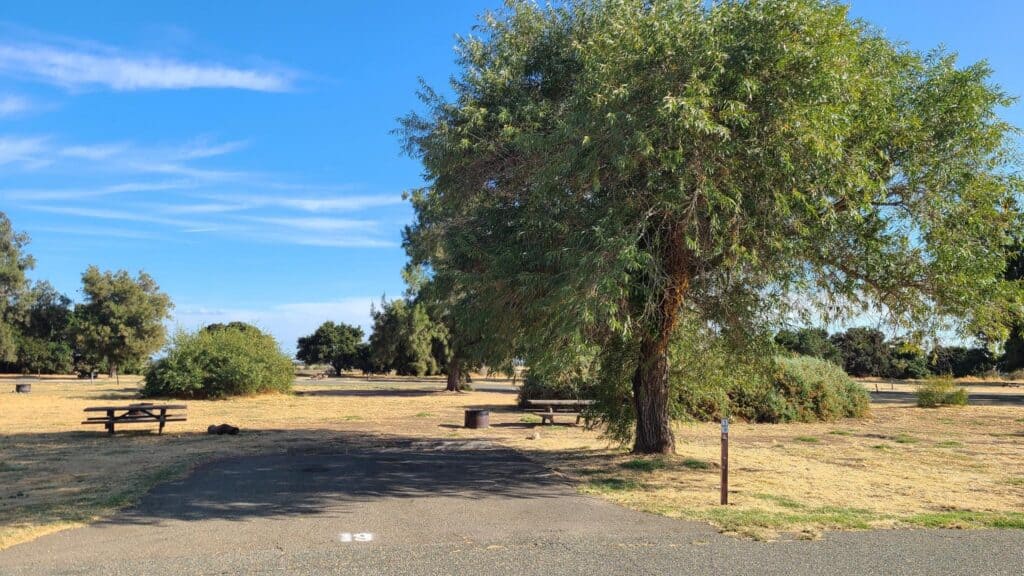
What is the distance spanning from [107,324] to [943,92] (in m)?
Answer: 61.2

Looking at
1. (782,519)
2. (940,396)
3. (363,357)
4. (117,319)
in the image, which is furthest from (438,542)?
(363,357)

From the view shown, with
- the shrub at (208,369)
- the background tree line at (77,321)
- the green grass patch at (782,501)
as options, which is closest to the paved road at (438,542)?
the green grass patch at (782,501)

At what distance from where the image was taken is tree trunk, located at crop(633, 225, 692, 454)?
1110 cm

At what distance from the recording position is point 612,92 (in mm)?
9359

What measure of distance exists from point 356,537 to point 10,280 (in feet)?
242

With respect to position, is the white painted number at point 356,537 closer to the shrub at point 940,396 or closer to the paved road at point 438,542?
the paved road at point 438,542

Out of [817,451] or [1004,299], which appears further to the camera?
[817,451]

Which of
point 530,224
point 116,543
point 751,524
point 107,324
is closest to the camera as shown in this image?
point 116,543

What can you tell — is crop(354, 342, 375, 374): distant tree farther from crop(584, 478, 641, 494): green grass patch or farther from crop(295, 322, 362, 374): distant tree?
crop(584, 478, 641, 494): green grass patch

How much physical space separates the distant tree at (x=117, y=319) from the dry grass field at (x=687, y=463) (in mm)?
34451

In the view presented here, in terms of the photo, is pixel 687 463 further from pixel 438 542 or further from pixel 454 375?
pixel 454 375

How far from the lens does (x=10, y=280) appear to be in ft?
218

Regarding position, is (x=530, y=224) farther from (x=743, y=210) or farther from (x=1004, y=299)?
(x=1004, y=299)

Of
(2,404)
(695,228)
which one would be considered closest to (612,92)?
(695,228)
